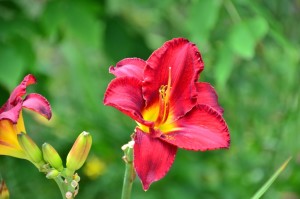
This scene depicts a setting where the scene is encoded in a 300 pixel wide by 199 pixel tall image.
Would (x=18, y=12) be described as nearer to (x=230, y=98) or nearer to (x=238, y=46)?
(x=238, y=46)

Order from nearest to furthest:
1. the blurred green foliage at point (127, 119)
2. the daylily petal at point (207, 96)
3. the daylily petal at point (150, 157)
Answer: the daylily petal at point (150, 157) < the daylily petal at point (207, 96) < the blurred green foliage at point (127, 119)

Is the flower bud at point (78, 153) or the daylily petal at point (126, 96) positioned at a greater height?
the daylily petal at point (126, 96)

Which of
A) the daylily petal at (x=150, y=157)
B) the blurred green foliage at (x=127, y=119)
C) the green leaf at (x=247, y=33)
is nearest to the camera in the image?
the daylily petal at (x=150, y=157)

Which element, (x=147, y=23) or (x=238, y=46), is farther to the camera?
(x=147, y=23)

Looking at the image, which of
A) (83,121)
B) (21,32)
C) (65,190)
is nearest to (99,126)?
(83,121)

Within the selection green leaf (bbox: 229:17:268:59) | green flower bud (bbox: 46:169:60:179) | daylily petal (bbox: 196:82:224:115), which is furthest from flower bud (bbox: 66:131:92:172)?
green leaf (bbox: 229:17:268:59)

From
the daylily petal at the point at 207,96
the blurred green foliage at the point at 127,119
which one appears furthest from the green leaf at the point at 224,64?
the daylily petal at the point at 207,96

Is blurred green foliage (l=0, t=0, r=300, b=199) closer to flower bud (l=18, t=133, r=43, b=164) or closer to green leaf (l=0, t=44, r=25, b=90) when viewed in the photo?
green leaf (l=0, t=44, r=25, b=90)

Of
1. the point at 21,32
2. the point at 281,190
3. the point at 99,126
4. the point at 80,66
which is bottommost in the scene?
the point at 281,190

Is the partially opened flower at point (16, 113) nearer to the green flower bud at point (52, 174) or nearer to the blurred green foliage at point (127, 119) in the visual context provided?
the green flower bud at point (52, 174)
